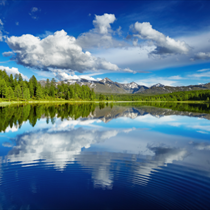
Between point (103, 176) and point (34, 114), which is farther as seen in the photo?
point (34, 114)

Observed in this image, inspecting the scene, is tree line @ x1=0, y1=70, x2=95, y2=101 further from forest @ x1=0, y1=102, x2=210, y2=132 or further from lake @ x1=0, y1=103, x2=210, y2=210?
lake @ x1=0, y1=103, x2=210, y2=210

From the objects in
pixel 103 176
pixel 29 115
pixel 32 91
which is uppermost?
pixel 32 91

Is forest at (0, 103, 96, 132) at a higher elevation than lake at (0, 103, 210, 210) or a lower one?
higher

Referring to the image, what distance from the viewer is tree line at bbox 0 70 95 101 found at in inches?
4461

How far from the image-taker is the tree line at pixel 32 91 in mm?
113312

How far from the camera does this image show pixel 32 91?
14400cm

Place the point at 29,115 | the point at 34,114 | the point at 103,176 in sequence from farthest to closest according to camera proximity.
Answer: the point at 34,114 → the point at 29,115 → the point at 103,176

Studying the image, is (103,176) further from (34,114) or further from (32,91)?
(32,91)

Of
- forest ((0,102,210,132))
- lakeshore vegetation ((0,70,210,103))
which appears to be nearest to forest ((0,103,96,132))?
forest ((0,102,210,132))

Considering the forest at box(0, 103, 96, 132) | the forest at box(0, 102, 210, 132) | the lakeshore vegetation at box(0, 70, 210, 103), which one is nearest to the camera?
the forest at box(0, 103, 96, 132)

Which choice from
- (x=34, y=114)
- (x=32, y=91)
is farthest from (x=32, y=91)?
Result: (x=34, y=114)

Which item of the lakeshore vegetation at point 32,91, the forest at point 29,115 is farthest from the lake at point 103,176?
the lakeshore vegetation at point 32,91

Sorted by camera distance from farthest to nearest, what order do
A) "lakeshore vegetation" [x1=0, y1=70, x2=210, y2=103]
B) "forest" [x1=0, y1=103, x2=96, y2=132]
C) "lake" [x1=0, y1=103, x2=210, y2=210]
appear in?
"lakeshore vegetation" [x1=0, y1=70, x2=210, y2=103], "forest" [x1=0, y1=103, x2=96, y2=132], "lake" [x1=0, y1=103, x2=210, y2=210]

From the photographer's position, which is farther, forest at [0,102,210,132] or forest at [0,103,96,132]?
forest at [0,102,210,132]
